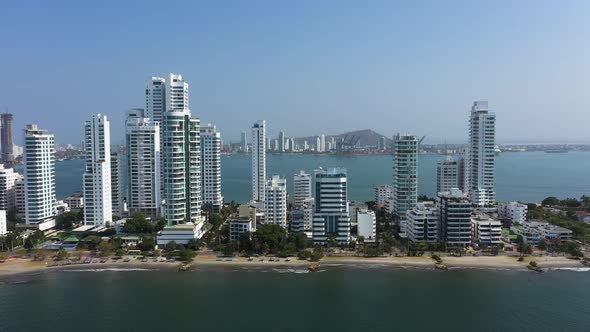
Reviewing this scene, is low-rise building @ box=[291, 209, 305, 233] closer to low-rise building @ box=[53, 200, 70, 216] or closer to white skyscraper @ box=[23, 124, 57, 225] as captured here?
white skyscraper @ box=[23, 124, 57, 225]

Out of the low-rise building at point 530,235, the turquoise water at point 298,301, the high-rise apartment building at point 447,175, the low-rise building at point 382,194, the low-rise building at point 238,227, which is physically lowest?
the turquoise water at point 298,301

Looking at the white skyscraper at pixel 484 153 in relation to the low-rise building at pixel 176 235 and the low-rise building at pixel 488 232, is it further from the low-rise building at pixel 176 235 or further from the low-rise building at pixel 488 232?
the low-rise building at pixel 176 235

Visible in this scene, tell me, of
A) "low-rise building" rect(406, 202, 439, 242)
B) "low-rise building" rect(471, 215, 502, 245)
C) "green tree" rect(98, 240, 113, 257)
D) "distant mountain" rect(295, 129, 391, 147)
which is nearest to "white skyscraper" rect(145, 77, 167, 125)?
"green tree" rect(98, 240, 113, 257)

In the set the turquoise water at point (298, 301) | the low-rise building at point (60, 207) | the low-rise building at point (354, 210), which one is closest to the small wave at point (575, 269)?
the turquoise water at point (298, 301)

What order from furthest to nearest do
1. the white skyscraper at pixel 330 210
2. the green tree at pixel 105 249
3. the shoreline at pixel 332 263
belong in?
the white skyscraper at pixel 330 210, the green tree at pixel 105 249, the shoreline at pixel 332 263

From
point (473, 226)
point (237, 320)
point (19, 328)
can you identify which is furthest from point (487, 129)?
point (19, 328)

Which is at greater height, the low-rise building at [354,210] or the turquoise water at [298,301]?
the low-rise building at [354,210]

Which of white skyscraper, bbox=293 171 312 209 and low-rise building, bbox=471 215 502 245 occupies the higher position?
white skyscraper, bbox=293 171 312 209

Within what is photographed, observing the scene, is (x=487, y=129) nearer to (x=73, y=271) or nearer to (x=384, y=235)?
(x=384, y=235)
